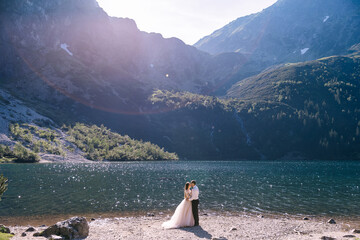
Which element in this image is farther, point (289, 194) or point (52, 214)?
point (289, 194)

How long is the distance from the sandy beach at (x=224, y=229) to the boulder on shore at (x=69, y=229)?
95cm

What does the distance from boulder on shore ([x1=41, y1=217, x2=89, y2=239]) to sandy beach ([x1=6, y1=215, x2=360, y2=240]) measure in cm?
95

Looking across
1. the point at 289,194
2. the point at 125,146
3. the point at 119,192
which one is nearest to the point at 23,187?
the point at 119,192

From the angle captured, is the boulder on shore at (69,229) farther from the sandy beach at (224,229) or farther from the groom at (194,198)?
the groom at (194,198)

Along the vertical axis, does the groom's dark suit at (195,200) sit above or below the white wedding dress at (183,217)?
above

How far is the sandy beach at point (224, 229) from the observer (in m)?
20.9

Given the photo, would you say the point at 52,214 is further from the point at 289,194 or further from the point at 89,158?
the point at 89,158

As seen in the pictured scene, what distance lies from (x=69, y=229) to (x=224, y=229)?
43.4 feet

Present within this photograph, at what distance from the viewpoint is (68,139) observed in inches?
6526

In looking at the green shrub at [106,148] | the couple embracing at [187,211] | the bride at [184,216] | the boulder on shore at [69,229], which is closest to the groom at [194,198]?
the couple embracing at [187,211]

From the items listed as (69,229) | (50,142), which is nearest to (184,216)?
(69,229)

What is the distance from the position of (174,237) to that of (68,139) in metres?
162

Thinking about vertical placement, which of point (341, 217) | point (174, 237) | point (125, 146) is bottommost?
point (341, 217)

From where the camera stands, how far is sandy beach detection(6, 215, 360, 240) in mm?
20891
